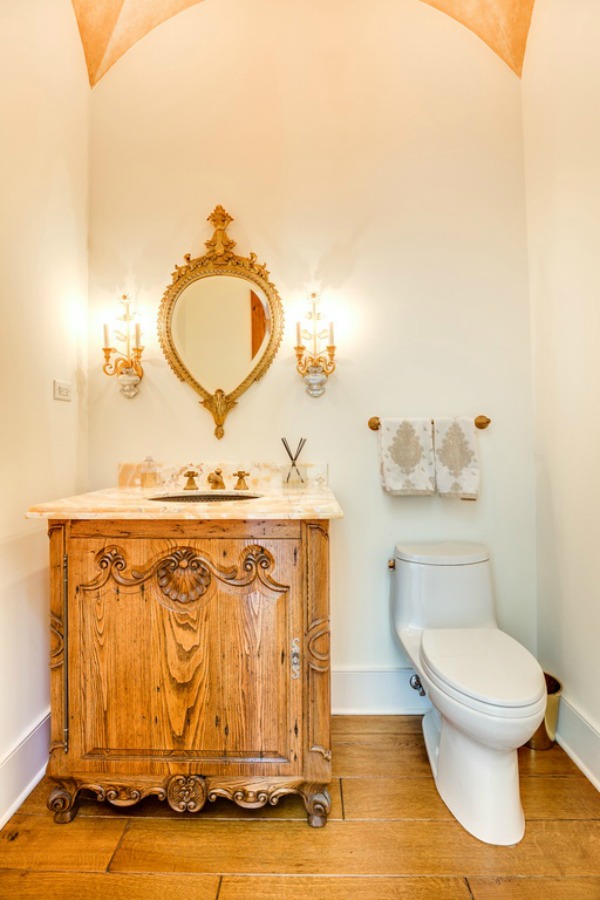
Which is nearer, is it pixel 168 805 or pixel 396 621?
pixel 168 805

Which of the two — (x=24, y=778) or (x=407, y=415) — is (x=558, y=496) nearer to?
(x=407, y=415)

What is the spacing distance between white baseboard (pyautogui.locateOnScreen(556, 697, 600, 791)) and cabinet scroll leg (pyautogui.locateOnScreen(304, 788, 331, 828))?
898 mm

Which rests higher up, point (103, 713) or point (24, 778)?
point (103, 713)

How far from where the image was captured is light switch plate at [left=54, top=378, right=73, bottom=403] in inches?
63.9

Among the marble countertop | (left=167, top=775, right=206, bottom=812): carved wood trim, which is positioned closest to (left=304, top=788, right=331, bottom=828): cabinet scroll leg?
(left=167, top=775, right=206, bottom=812): carved wood trim

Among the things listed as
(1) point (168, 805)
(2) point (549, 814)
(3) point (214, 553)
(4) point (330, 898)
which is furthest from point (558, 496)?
(1) point (168, 805)

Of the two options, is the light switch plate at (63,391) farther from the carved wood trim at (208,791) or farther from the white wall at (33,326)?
the carved wood trim at (208,791)

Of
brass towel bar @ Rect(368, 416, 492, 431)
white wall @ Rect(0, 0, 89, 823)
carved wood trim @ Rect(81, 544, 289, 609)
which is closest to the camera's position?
carved wood trim @ Rect(81, 544, 289, 609)

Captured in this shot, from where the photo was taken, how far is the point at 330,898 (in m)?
1.03

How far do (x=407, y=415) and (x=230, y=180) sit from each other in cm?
126

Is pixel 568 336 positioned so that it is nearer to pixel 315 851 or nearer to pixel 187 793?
pixel 315 851

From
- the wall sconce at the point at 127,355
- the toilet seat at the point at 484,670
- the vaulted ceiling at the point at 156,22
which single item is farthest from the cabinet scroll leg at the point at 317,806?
the vaulted ceiling at the point at 156,22

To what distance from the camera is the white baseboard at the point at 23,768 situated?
1.28 metres

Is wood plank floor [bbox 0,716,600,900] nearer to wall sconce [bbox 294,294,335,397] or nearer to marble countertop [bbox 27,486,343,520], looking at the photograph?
marble countertop [bbox 27,486,343,520]
